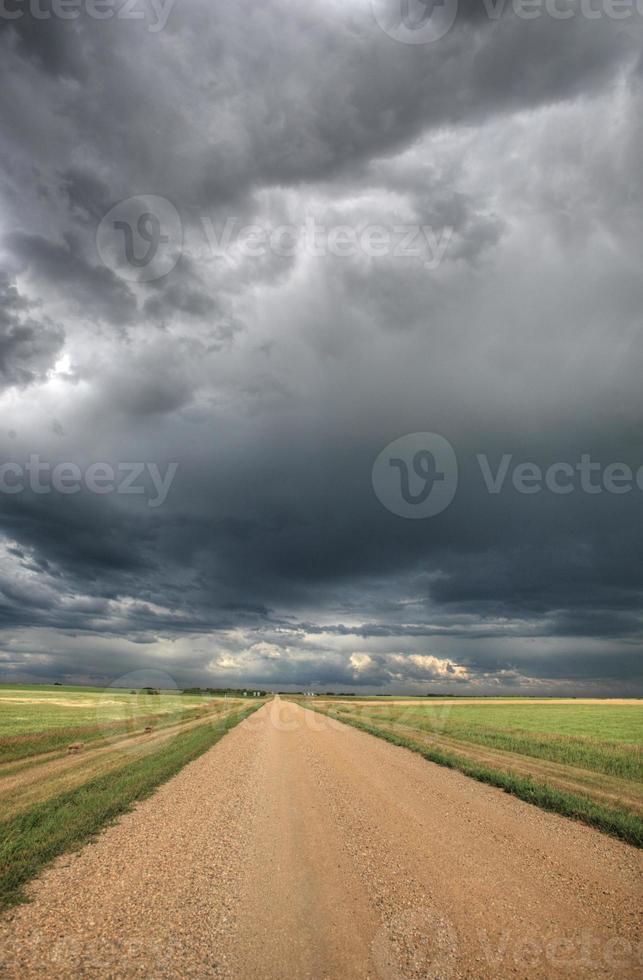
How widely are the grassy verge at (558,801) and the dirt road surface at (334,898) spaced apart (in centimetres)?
65

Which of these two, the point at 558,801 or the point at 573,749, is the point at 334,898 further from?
the point at 573,749

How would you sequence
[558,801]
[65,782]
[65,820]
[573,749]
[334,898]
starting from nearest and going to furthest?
[334,898] → [65,820] → [558,801] → [65,782] → [573,749]

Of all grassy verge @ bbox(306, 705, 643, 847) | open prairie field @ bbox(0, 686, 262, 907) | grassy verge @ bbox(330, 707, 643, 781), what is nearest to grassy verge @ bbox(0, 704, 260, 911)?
open prairie field @ bbox(0, 686, 262, 907)

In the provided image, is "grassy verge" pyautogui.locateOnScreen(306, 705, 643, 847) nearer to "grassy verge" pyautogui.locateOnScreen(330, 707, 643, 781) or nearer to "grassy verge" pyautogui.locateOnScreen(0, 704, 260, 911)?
"grassy verge" pyautogui.locateOnScreen(330, 707, 643, 781)

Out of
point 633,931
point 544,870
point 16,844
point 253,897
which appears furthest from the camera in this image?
point 16,844

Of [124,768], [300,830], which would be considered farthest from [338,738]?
[300,830]

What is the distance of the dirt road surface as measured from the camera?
606 centimetres

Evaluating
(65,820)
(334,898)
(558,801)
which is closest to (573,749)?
(558,801)

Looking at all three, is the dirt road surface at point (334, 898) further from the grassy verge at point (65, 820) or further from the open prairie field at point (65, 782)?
the open prairie field at point (65, 782)

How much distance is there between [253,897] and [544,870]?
4998mm

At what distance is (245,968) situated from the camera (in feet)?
19.3

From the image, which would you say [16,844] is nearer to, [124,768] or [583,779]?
[124,768]

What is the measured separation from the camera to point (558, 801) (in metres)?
14.1

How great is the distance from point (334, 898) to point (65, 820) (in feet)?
23.6
